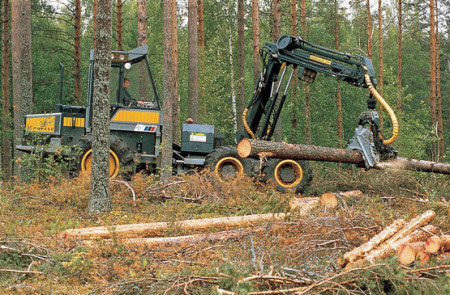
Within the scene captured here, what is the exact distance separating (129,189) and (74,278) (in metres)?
4.95

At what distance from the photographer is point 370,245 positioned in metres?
6.04

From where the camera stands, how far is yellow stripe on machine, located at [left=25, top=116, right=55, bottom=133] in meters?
14.3

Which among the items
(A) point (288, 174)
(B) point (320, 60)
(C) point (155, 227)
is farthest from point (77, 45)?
(C) point (155, 227)

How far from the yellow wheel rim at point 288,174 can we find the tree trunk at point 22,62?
798 cm

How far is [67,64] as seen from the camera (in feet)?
104

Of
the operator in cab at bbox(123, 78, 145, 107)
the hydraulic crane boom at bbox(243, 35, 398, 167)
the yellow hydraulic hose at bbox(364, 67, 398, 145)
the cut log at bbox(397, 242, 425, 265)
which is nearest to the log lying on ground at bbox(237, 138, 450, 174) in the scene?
the hydraulic crane boom at bbox(243, 35, 398, 167)

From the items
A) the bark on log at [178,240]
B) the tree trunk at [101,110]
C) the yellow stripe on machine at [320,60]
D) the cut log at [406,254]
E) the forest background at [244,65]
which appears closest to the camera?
the cut log at [406,254]

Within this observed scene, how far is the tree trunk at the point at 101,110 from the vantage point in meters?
10.1

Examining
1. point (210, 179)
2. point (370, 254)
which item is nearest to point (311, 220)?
point (370, 254)

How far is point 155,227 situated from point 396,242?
3681 millimetres

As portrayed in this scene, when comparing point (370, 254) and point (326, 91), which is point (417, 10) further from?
point (370, 254)

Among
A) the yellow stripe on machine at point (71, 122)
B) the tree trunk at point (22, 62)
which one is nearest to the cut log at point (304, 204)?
the yellow stripe on machine at point (71, 122)

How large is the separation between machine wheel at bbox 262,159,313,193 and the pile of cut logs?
6.94 metres

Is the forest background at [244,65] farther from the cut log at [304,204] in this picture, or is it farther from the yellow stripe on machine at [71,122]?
the cut log at [304,204]
